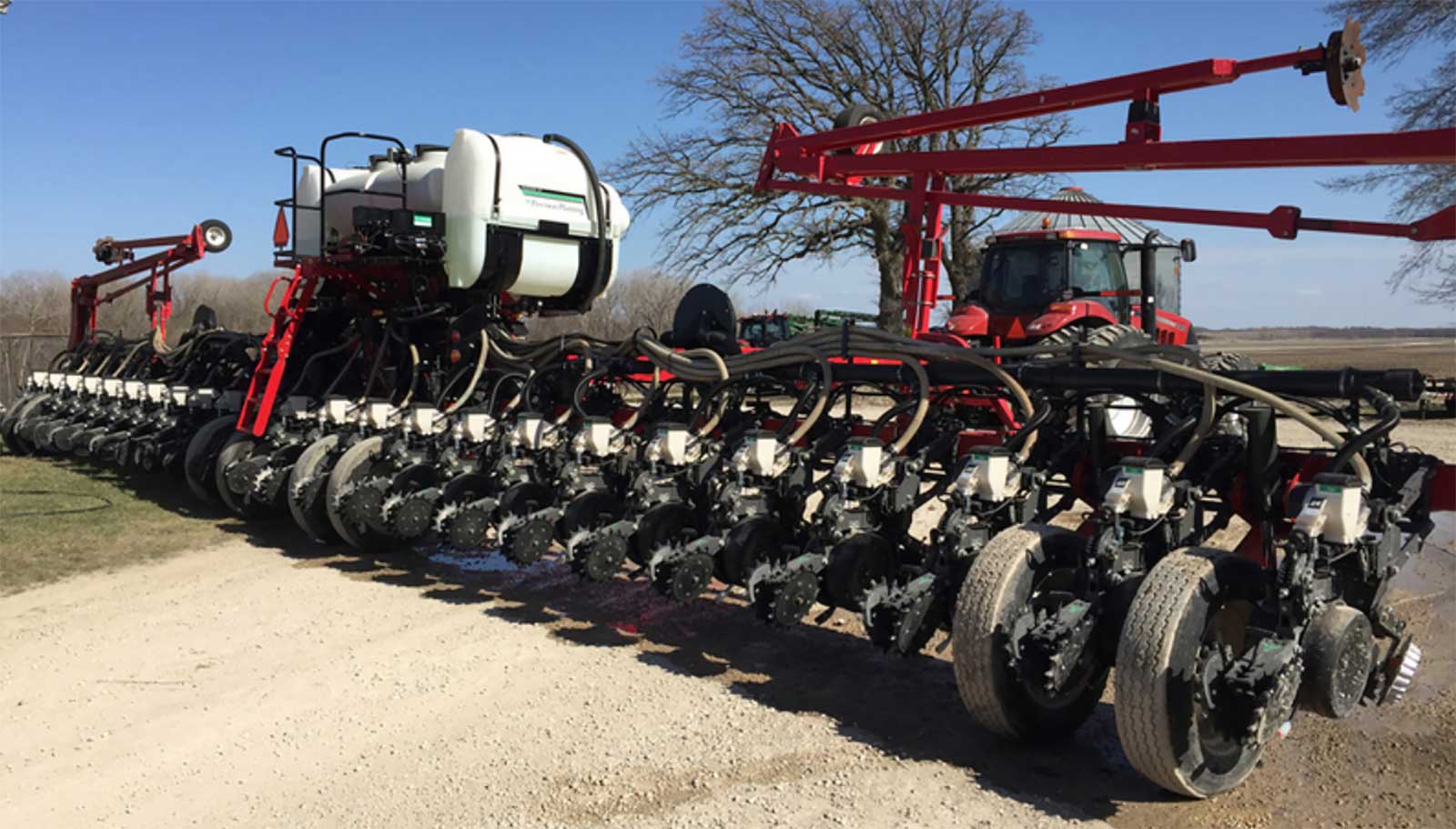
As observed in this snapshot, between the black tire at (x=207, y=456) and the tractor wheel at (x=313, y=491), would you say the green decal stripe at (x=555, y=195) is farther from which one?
the black tire at (x=207, y=456)

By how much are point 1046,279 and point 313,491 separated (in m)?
7.51

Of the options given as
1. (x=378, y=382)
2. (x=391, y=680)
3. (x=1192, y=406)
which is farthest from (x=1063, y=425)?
(x=378, y=382)

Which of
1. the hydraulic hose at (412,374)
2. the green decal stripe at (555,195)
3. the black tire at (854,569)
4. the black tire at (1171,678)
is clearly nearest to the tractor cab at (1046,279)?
the green decal stripe at (555,195)

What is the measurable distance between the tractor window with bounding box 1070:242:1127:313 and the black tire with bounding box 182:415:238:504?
8.07 meters

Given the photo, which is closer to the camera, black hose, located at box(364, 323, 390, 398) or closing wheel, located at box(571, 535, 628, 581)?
closing wheel, located at box(571, 535, 628, 581)

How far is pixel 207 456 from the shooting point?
28.8 ft

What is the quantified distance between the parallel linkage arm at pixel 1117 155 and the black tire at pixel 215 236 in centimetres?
684

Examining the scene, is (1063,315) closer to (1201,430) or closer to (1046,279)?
(1046,279)

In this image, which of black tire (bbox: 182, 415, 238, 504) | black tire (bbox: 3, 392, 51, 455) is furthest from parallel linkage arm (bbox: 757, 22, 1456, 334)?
black tire (bbox: 3, 392, 51, 455)

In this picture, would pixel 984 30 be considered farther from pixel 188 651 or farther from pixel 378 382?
pixel 188 651

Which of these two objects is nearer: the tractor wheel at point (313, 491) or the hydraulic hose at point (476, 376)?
the hydraulic hose at point (476, 376)

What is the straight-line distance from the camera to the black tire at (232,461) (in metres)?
8.19

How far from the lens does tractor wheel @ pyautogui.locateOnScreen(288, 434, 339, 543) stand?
7406mm

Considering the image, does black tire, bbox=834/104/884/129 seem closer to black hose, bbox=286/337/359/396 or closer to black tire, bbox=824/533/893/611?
black tire, bbox=824/533/893/611
